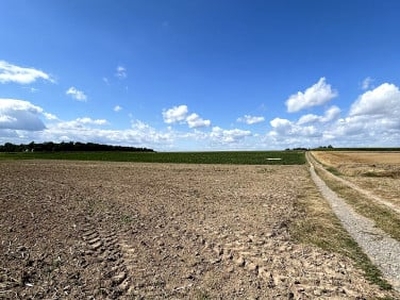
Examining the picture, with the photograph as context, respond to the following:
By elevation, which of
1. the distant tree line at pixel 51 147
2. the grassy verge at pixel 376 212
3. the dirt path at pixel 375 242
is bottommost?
the dirt path at pixel 375 242

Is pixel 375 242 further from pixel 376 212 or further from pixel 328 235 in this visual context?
pixel 376 212

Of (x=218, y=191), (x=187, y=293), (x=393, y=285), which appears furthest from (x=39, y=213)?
(x=218, y=191)

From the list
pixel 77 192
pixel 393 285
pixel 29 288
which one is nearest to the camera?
pixel 29 288

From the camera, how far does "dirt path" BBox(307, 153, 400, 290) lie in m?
8.40

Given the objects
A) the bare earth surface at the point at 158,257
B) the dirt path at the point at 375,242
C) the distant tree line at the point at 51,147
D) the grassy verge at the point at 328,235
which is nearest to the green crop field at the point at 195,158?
the distant tree line at the point at 51,147

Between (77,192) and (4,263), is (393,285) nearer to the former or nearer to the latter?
(4,263)

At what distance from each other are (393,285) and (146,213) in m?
9.19

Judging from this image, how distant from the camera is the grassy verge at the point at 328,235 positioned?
8422 mm

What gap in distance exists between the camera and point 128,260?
872cm

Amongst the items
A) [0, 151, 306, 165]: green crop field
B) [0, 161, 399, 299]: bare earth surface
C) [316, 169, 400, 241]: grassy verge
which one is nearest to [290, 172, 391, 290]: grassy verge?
[0, 161, 399, 299]: bare earth surface

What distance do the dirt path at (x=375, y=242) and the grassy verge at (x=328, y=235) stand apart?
0.18 meters

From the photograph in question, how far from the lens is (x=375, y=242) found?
10953 millimetres

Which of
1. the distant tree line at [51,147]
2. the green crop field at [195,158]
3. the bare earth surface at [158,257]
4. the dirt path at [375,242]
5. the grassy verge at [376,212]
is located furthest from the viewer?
the distant tree line at [51,147]

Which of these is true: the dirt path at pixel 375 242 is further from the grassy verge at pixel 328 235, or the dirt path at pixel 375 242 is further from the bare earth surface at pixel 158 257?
the bare earth surface at pixel 158 257
